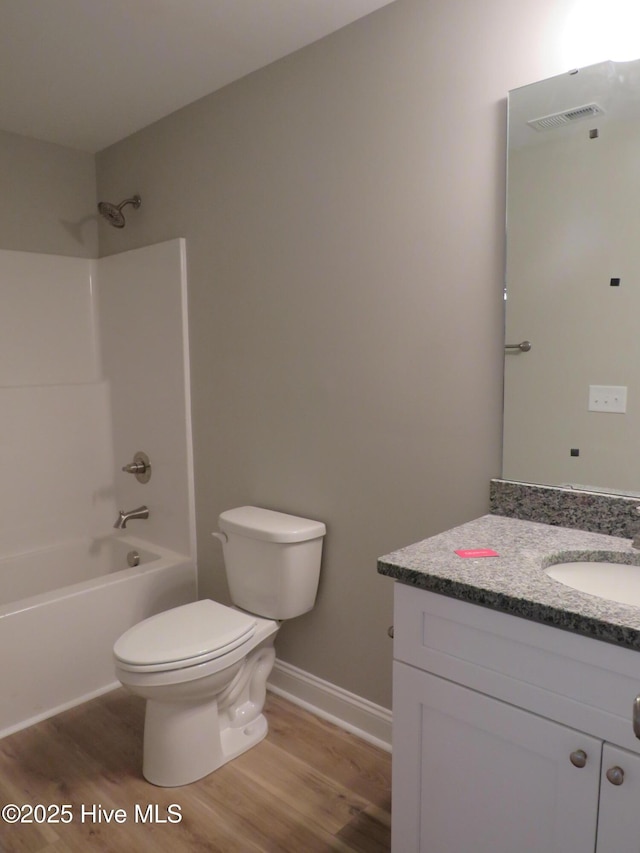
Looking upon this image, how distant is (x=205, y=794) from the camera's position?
199 centimetres

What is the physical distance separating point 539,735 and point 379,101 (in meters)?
1.79

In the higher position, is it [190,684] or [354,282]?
[354,282]

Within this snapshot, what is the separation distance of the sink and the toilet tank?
38.6 inches

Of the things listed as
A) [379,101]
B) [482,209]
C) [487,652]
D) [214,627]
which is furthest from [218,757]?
[379,101]

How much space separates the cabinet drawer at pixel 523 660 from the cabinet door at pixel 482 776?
0.03 meters

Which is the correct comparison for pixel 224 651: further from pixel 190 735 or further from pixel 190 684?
pixel 190 735

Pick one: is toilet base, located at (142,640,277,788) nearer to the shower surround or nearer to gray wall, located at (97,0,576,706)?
gray wall, located at (97,0,576,706)

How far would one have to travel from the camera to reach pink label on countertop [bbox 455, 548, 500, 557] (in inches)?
56.0

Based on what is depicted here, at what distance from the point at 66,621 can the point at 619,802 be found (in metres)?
2.01

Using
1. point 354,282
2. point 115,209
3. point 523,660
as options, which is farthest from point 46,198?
point 523,660

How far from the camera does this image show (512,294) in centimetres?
175

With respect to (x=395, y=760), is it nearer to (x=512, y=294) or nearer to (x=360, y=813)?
(x=360, y=813)

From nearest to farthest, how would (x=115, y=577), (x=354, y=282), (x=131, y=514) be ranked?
(x=354, y=282), (x=115, y=577), (x=131, y=514)

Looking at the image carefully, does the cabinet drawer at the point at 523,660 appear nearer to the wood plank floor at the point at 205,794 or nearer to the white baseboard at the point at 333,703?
the wood plank floor at the point at 205,794
